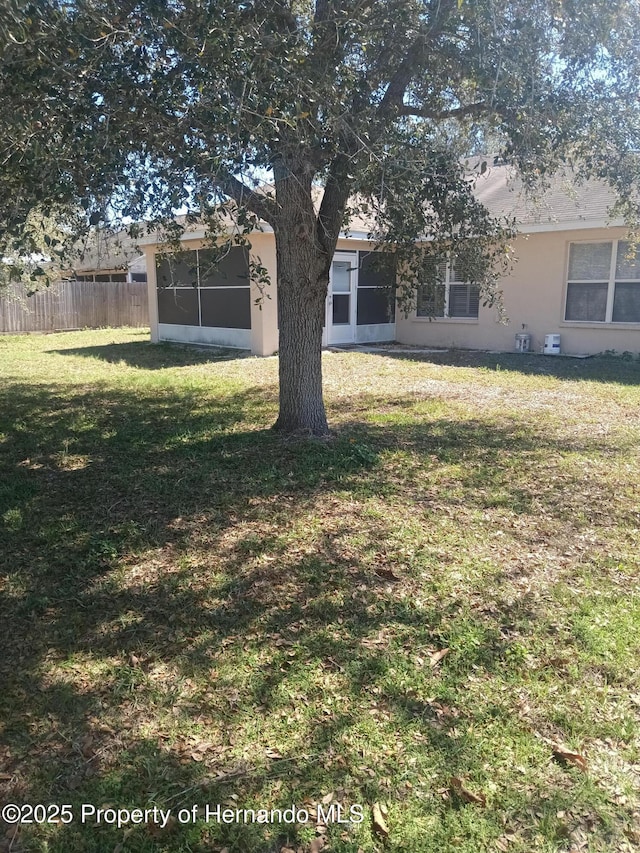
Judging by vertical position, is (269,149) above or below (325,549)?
above

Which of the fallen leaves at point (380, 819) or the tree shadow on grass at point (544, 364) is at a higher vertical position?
the tree shadow on grass at point (544, 364)

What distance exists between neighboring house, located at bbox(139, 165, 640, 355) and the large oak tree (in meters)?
4.12

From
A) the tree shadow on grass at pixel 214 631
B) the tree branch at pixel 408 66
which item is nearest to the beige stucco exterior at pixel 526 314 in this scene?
the tree branch at pixel 408 66

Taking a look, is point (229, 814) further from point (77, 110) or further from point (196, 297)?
point (196, 297)

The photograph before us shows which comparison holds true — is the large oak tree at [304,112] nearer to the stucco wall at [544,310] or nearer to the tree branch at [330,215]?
the tree branch at [330,215]

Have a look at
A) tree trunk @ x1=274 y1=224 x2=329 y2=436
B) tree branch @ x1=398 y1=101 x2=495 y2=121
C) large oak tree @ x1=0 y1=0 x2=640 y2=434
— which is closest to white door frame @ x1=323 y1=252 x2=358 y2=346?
large oak tree @ x1=0 y1=0 x2=640 y2=434

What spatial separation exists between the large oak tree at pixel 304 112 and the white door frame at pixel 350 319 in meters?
7.70

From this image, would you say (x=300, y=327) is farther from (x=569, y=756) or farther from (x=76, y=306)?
(x=76, y=306)

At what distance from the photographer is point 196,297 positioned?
1652 cm

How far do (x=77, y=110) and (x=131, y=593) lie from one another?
2.99m

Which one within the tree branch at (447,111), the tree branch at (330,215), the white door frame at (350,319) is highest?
the tree branch at (447,111)

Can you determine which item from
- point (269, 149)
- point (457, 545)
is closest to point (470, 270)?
point (269, 149)

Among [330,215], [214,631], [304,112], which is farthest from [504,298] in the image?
[214,631]

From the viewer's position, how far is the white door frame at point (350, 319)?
15.9 meters
